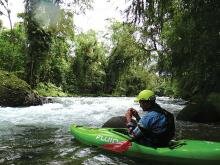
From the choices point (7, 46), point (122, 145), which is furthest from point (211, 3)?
point (7, 46)

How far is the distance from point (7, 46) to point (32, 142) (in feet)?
107

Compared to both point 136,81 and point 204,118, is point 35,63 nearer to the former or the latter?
point 136,81

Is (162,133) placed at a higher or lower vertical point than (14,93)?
lower

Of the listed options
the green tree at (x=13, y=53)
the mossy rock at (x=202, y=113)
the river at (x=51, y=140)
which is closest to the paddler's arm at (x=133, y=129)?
the river at (x=51, y=140)

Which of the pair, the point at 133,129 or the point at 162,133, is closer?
the point at 162,133

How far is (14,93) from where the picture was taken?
1614 centimetres

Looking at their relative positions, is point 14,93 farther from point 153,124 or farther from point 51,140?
point 153,124

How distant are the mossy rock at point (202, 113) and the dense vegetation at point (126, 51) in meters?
0.61

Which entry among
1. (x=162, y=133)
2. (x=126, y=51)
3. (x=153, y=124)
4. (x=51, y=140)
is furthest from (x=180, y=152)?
(x=126, y=51)

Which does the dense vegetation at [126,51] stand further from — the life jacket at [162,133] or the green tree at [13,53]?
the life jacket at [162,133]

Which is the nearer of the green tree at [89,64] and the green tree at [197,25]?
the green tree at [197,25]

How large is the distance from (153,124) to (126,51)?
2223 cm

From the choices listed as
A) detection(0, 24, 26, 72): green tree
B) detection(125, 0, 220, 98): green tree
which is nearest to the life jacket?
detection(125, 0, 220, 98): green tree

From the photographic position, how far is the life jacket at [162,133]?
20.4 ft
